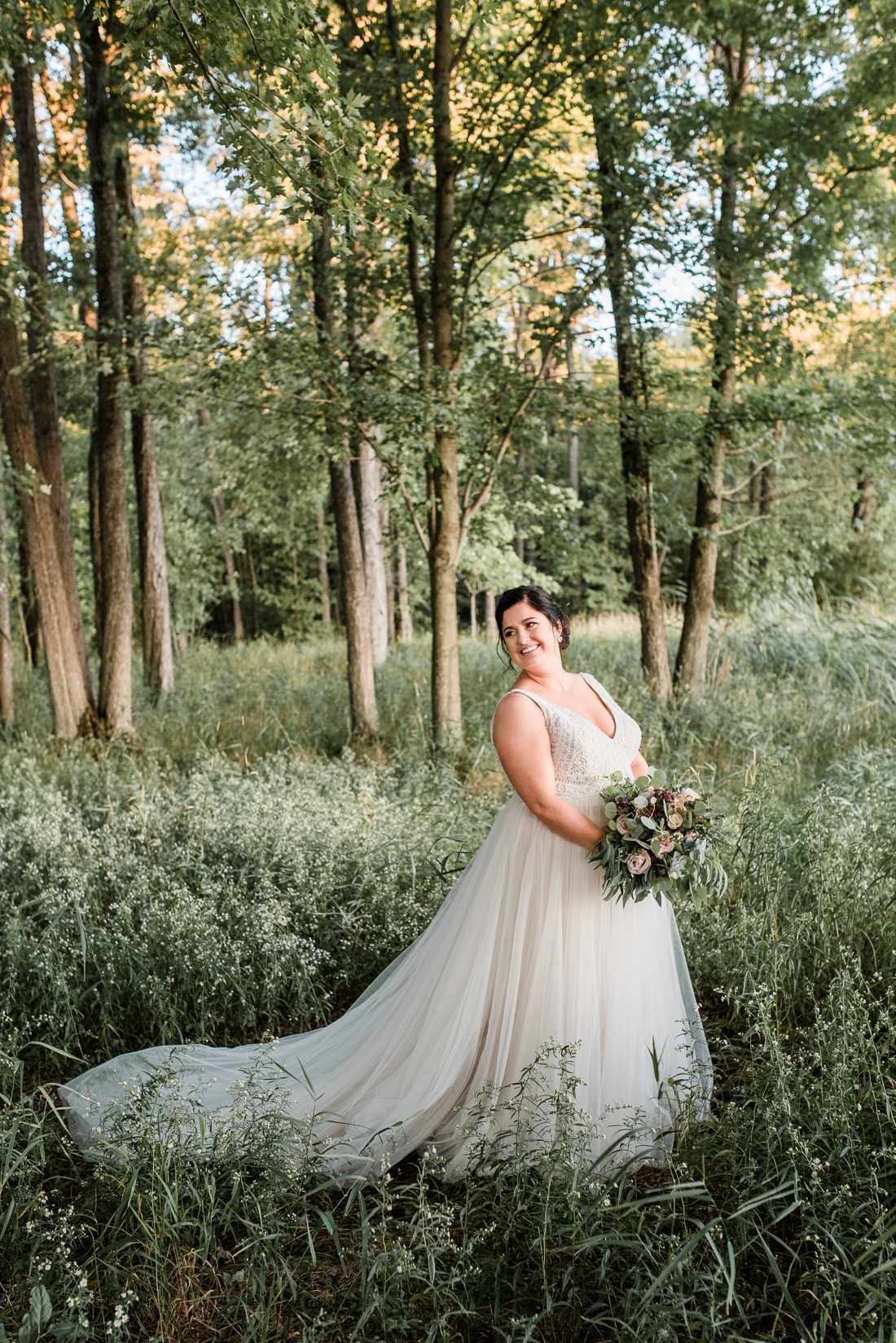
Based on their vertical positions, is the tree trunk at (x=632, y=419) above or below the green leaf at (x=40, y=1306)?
above

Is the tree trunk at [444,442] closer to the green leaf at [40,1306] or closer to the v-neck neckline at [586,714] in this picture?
the v-neck neckline at [586,714]

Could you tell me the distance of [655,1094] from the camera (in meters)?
3.17

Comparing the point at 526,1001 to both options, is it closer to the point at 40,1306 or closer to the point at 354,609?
the point at 40,1306

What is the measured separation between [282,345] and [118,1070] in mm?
5365

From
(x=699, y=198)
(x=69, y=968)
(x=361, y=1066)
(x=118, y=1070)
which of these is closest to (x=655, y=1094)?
(x=361, y=1066)

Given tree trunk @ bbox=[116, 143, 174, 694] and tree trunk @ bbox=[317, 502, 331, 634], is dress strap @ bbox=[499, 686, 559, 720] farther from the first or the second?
tree trunk @ bbox=[317, 502, 331, 634]

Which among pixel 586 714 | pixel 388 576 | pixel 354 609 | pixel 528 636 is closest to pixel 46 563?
pixel 354 609

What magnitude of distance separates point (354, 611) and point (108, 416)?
282 centimetres

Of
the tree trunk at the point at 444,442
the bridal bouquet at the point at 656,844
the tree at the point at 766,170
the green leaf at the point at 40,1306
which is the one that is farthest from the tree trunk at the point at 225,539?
the green leaf at the point at 40,1306

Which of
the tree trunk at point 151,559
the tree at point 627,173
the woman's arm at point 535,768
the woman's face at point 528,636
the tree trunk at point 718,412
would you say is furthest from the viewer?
the tree trunk at point 151,559

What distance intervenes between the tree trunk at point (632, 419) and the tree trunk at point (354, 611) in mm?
2665

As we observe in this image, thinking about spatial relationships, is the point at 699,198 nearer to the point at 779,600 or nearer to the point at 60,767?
the point at 779,600

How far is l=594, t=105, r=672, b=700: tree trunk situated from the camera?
7027mm

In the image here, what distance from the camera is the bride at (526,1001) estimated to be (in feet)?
10.1
